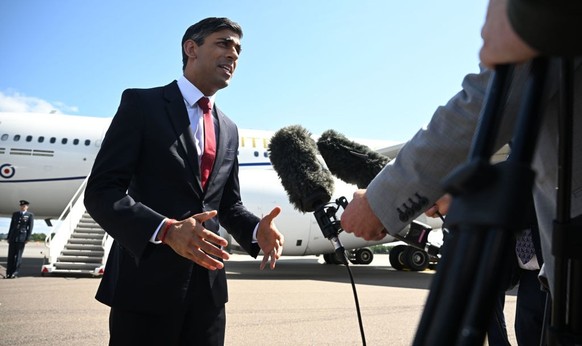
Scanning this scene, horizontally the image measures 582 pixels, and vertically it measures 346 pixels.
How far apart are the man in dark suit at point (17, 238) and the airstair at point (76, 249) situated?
466mm

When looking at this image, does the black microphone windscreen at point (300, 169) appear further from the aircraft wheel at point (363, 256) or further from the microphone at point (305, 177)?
the aircraft wheel at point (363, 256)

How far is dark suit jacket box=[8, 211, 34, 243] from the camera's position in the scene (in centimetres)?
958

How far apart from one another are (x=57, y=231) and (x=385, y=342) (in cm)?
840

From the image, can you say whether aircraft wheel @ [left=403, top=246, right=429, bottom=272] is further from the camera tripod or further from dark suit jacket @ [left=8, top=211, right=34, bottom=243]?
the camera tripod

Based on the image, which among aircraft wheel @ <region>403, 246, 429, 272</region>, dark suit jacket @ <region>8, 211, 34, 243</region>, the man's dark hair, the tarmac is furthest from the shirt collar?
aircraft wheel @ <region>403, 246, 429, 272</region>

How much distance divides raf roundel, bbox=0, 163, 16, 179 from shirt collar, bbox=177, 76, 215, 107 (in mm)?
11780

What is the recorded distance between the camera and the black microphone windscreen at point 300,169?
5.52 ft

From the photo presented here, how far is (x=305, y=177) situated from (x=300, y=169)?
79 mm

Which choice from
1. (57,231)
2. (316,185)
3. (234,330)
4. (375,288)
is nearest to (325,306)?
(234,330)

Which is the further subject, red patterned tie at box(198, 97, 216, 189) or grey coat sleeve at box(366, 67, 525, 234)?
red patterned tie at box(198, 97, 216, 189)

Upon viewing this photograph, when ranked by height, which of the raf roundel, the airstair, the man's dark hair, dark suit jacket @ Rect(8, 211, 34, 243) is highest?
the man's dark hair

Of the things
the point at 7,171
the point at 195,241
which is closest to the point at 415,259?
the point at 7,171

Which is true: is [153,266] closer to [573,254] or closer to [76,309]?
[573,254]

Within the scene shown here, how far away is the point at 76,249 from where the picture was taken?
32.7 ft
